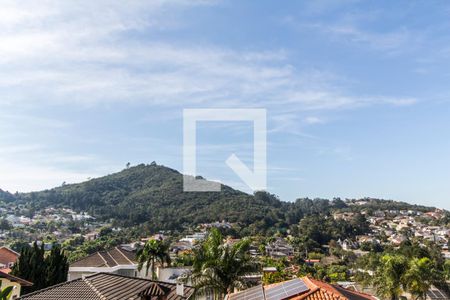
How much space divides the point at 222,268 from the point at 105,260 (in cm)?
2232

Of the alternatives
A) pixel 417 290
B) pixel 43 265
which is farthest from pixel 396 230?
pixel 43 265

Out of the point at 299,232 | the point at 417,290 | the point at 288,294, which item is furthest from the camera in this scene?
the point at 299,232

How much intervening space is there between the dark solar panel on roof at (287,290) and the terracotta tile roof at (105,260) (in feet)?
78.7

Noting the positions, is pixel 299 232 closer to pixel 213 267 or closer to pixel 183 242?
pixel 183 242

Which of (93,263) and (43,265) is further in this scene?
(93,263)

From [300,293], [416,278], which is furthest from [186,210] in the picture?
[300,293]

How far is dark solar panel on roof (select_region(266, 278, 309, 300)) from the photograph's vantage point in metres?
13.4

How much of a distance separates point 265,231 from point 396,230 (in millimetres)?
67290

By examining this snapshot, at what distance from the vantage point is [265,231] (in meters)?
132

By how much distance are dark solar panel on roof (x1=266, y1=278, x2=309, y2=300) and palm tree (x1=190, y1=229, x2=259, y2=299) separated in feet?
7.71

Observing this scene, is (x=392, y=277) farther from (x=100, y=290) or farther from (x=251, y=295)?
(x=100, y=290)

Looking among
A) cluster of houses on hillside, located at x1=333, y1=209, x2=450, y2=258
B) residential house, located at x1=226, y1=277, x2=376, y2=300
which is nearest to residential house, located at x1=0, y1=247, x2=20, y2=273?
residential house, located at x1=226, y1=277, x2=376, y2=300

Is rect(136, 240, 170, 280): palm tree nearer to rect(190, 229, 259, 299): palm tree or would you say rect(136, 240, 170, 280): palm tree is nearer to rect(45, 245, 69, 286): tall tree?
rect(45, 245, 69, 286): tall tree

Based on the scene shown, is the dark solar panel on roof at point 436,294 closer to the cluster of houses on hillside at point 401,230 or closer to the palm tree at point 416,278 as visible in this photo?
the palm tree at point 416,278
